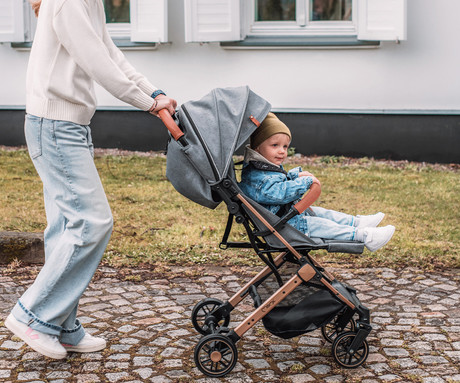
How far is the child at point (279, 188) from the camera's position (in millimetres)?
3686

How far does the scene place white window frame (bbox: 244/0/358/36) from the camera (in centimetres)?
994

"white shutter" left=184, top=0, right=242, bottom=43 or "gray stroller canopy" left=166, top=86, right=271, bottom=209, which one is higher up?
"white shutter" left=184, top=0, right=242, bottom=43

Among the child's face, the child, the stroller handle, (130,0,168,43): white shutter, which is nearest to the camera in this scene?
the stroller handle

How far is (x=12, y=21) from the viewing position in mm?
10453

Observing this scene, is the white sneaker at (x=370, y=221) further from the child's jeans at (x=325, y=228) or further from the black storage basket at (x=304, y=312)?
the black storage basket at (x=304, y=312)

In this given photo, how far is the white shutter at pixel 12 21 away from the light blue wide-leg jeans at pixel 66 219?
7.30 metres

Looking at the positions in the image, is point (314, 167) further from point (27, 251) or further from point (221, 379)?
point (221, 379)

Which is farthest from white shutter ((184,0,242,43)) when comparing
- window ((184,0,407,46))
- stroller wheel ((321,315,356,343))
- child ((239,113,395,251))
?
stroller wheel ((321,315,356,343))

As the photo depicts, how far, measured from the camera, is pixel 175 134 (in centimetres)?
358

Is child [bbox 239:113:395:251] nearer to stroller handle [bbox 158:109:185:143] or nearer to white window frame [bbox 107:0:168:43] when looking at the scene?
stroller handle [bbox 158:109:185:143]

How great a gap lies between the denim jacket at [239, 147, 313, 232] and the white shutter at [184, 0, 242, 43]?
613 centimetres

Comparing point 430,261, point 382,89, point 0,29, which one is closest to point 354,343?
point 430,261

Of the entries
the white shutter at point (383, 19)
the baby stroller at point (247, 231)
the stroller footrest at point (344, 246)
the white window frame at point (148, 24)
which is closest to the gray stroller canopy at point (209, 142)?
the baby stroller at point (247, 231)

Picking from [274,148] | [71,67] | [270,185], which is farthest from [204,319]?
[71,67]
